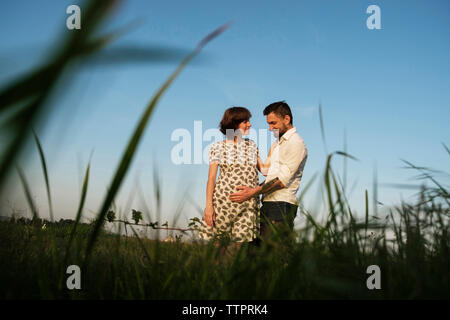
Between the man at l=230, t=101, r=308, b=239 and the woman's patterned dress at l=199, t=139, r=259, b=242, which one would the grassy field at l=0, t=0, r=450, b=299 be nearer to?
the man at l=230, t=101, r=308, b=239

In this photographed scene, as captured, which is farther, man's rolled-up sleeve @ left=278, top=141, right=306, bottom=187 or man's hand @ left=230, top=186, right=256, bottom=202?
man's hand @ left=230, top=186, right=256, bottom=202

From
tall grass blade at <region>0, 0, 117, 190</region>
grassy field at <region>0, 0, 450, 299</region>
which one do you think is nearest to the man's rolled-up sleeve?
grassy field at <region>0, 0, 450, 299</region>

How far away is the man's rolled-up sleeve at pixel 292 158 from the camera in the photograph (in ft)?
11.5

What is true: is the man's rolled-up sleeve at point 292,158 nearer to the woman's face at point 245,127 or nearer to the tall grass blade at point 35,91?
the woman's face at point 245,127

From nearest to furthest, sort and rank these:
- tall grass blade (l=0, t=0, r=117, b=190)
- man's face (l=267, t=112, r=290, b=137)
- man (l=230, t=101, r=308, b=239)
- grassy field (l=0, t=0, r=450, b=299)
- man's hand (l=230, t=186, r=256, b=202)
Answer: tall grass blade (l=0, t=0, r=117, b=190)
grassy field (l=0, t=0, r=450, b=299)
man (l=230, t=101, r=308, b=239)
man's hand (l=230, t=186, r=256, b=202)
man's face (l=267, t=112, r=290, b=137)

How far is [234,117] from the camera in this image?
4.03 m

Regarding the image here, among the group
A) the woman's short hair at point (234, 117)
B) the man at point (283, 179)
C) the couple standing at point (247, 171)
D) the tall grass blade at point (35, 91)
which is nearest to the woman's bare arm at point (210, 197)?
the couple standing at point (247, 171)

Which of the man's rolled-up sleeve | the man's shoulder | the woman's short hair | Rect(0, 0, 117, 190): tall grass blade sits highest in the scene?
the woman's short hair

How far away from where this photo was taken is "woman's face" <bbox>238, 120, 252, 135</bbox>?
408 cm

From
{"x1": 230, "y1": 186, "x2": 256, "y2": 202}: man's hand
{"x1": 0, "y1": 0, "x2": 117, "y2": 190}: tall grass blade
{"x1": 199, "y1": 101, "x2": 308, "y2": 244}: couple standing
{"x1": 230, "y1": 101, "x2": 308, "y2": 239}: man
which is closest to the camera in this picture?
{"x1": 0, "y1": 0, "x2": 117, "y2": 190}: tall grass blade

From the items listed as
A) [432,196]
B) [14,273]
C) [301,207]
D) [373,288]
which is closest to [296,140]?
[432,196]
